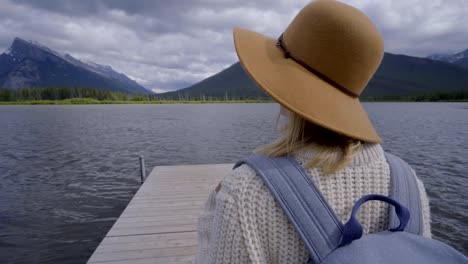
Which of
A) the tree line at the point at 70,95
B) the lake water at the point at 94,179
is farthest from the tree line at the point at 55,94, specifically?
the lake water at the point at 94,179

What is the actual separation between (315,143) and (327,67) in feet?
0.80

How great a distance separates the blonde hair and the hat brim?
5cm

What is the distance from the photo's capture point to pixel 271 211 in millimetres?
874

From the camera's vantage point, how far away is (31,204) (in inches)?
347

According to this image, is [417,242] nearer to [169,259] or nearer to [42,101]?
[169,259]

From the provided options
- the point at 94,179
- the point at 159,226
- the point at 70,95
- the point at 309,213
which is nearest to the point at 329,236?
the point at 309,213

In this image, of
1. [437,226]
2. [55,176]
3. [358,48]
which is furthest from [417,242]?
[55,176]

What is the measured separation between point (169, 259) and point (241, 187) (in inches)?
127

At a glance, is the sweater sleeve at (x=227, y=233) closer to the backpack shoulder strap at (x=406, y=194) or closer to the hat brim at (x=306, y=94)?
the hat brim at (x=306, y=94)

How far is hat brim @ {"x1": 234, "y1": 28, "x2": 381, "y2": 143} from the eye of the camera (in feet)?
3.07

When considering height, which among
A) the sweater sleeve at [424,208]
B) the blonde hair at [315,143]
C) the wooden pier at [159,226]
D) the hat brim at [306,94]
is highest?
the hat brim at [306,94]

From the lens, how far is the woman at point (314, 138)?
2.91 feet

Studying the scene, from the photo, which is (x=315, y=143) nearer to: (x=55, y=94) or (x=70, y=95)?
(x=70, y=95)

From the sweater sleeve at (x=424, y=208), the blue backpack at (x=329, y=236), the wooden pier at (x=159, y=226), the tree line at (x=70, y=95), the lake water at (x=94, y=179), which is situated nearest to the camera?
the blue backpack at (x=329, y=236)
